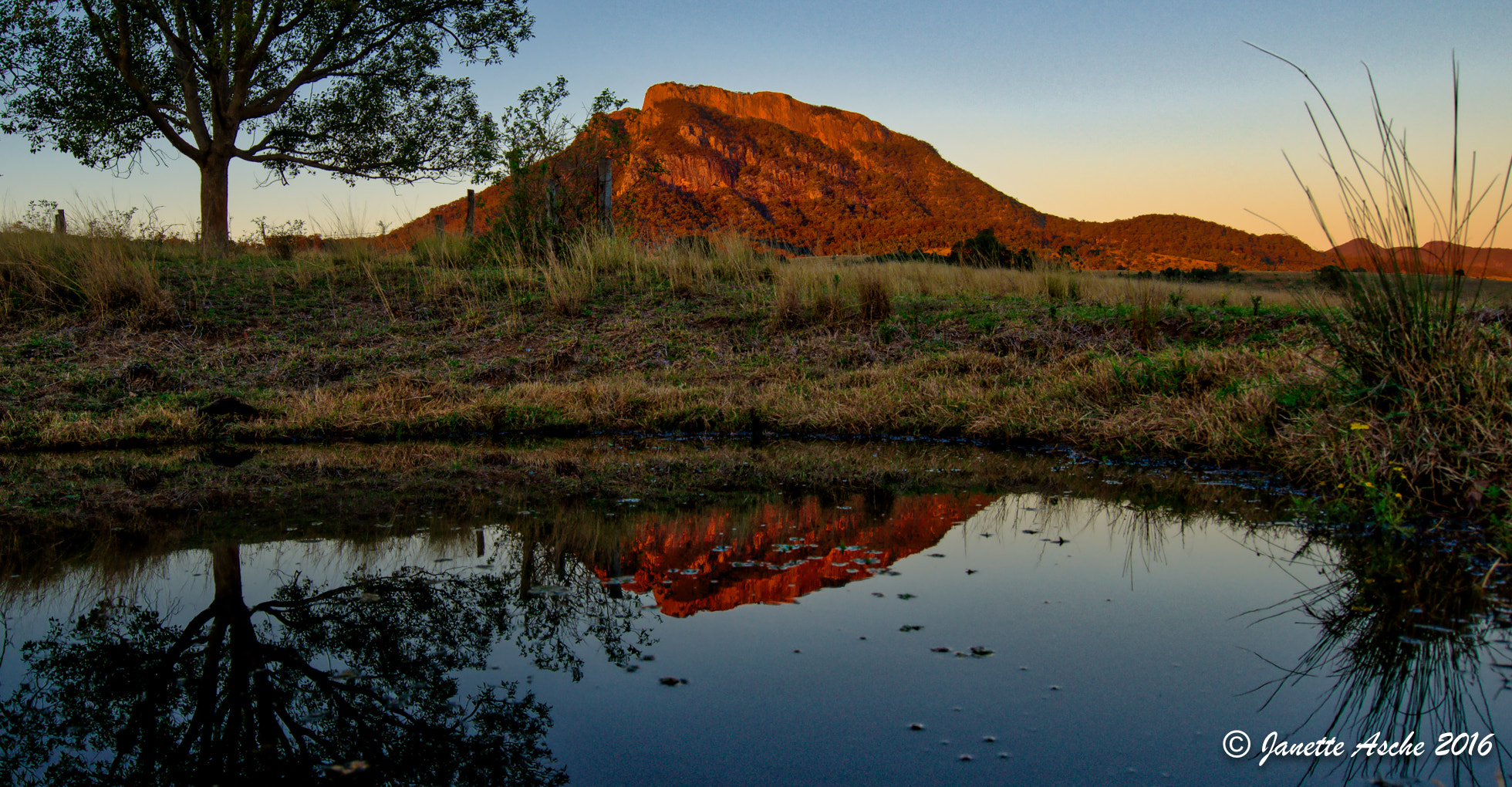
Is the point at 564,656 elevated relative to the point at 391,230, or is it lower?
lower

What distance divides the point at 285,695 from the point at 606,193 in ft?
46.2

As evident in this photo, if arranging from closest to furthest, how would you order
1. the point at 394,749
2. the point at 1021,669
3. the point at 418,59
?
the point at 394,749
the point at 1021,669
the point at 418,59

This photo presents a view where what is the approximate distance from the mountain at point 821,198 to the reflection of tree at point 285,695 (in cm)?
1176

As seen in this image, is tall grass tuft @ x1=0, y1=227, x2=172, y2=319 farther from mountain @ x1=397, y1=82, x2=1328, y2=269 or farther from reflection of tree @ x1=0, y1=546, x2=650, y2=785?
reflection of tree @ x1=0, y1=546, x2=650, y2=785

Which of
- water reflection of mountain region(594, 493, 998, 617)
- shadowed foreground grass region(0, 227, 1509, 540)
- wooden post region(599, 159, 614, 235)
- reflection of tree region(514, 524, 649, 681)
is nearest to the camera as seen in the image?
reflection of tree region(514, 524, 649, 681)

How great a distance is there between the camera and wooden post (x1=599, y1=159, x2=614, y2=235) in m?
15.6

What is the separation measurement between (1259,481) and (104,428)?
9.83 metres

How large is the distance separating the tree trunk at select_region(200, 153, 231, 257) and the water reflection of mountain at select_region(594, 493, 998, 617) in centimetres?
1620

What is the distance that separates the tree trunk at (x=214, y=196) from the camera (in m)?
16.6

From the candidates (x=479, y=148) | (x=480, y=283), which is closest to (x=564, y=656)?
(x=480, y=283)

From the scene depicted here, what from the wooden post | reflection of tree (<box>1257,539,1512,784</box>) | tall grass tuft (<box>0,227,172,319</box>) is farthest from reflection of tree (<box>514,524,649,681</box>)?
the wooden post

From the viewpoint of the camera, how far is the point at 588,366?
1056 centimetres

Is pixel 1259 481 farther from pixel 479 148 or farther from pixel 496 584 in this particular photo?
pixel 479 148

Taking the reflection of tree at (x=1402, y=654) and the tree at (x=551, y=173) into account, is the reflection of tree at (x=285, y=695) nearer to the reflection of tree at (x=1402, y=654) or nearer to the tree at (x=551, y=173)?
the reflection of tree at (x=1402, y=654)
